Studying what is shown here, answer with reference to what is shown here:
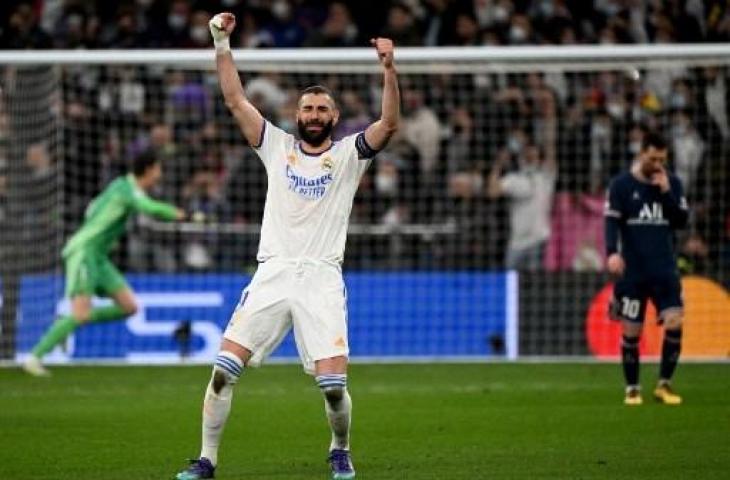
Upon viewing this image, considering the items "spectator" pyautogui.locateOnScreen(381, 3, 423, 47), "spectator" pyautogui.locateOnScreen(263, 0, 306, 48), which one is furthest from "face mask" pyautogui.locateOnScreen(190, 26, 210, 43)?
"spectator" pyautogui.locateOnScreen(381, 3, 423, 47)

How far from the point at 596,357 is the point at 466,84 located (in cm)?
503

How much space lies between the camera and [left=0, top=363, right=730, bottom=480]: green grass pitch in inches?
425

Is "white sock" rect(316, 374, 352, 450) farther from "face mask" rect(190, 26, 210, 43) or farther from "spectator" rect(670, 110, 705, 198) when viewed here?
"face mask" rect(190, 26, 210, 43)

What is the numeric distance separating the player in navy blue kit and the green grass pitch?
508 millimetres

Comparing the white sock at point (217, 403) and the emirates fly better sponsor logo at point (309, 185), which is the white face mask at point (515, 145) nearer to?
the emirates fly better sponsor logo at point (309, 185)

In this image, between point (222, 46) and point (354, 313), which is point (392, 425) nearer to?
point (222, 46)

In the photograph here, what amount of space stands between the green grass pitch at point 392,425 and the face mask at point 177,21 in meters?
7.09

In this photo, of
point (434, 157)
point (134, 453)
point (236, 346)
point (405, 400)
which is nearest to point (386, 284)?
point (434, 157)

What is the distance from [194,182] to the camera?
2308 centimetres

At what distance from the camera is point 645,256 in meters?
15.4

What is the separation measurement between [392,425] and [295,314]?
12.1 ft

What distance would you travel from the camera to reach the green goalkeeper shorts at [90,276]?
19.4m

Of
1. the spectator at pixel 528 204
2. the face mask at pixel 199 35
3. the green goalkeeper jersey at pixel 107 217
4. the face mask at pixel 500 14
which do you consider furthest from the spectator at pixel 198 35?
the green goalkeeper jersey at pixel 107 217

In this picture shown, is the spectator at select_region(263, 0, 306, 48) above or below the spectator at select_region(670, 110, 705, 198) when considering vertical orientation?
above
